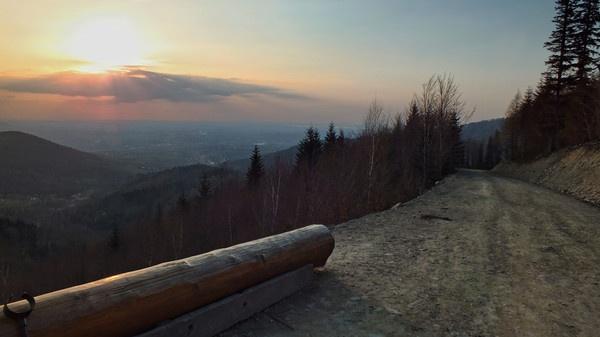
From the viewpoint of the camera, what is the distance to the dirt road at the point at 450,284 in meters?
5.00

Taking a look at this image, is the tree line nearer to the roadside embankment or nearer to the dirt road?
the roadside embankment

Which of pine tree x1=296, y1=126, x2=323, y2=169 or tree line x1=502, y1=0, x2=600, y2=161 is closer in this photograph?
tree line x1=502, y1=0, x2=600, y2=161

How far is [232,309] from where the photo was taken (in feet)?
15.4

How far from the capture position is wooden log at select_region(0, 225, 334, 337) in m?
3.21

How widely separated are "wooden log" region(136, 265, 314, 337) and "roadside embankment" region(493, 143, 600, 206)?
16.6m

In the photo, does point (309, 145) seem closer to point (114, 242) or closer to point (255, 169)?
point (255, 169)

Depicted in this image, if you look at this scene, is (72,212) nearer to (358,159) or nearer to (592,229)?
(358,159)

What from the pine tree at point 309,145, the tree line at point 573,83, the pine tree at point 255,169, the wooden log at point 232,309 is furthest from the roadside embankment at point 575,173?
the pine tree at point 255,169

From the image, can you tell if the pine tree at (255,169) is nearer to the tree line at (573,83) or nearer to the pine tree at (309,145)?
the pine tree at (309,145)

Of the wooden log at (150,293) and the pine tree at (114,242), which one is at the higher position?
the wooden log at (150,293)

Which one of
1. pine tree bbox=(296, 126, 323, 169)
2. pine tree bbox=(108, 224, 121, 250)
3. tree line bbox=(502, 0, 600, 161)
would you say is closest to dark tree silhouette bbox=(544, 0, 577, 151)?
tree line bbox=(502, 0, 600, 161)

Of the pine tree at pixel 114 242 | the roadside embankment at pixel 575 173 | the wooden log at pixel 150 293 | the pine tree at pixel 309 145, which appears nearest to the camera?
the wooden log at pixel 150 293

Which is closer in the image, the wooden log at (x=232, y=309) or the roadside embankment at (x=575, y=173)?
the wooden log at (x=232, y=309)

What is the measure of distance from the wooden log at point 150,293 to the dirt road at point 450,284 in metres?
0.56
